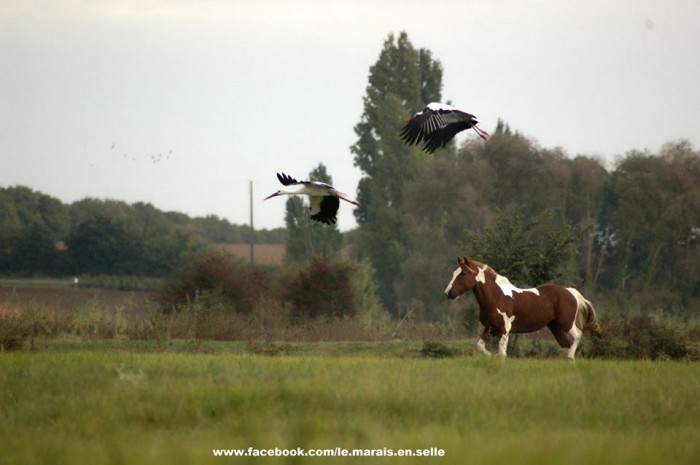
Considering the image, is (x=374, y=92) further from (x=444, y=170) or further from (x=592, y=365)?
(x=592, y=365)

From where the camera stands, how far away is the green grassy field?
9.80 m

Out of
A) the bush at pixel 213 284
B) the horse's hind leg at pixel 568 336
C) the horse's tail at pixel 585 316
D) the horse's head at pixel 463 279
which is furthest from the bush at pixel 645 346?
the bush at pixel 213 284

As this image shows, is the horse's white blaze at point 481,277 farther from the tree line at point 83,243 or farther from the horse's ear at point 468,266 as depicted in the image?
the tree line at point 83,243

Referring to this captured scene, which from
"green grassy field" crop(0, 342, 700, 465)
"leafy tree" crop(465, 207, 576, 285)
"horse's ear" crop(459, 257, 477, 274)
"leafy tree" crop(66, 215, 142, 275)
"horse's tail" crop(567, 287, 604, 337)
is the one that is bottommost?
"green grassy field" crop(0, 342, 700, 465)

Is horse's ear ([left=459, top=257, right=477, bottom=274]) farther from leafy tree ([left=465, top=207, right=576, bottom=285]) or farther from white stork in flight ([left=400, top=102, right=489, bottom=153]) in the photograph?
leafy tree ([left=465, top=207, right=576, bottom=285])

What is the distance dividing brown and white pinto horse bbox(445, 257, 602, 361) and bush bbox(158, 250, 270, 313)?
1703 centimetres

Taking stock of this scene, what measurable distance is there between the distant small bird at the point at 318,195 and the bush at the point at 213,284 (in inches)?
640

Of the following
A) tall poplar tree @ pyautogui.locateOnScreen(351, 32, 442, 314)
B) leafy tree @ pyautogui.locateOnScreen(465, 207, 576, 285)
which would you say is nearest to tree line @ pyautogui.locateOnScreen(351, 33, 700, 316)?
tall poplar tree @ pyautogui.locateOnScreen(351, 32, 442, 314)

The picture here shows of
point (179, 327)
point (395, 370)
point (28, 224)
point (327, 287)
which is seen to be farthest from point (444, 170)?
point (395, 370)

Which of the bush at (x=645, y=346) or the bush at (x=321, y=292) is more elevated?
the bush at (x=321, y=292)

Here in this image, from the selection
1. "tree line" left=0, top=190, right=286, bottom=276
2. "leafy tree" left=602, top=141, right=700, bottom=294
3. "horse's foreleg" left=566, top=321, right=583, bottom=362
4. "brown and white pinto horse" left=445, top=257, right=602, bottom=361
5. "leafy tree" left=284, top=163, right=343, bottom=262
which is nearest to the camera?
"brown and white pinto horse" left=445, top=257, right=602, bottom=361

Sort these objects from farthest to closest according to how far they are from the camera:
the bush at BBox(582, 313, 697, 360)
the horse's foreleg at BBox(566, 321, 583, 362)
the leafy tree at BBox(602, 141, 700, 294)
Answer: the leafy tree at BBox(602, 141, 700, 294)
the bush at BBox(582, 313, 697, 360)
the horse's foreleg at BBox(566, 321, 583, 362)

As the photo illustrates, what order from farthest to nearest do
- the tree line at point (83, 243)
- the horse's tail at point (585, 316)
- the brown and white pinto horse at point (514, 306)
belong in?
the tree line at point (83, 243)
the horse's tail at point (585, 316)
the brown and white pinto horse at point (514, 306)

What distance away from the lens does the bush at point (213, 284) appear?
119 feet
